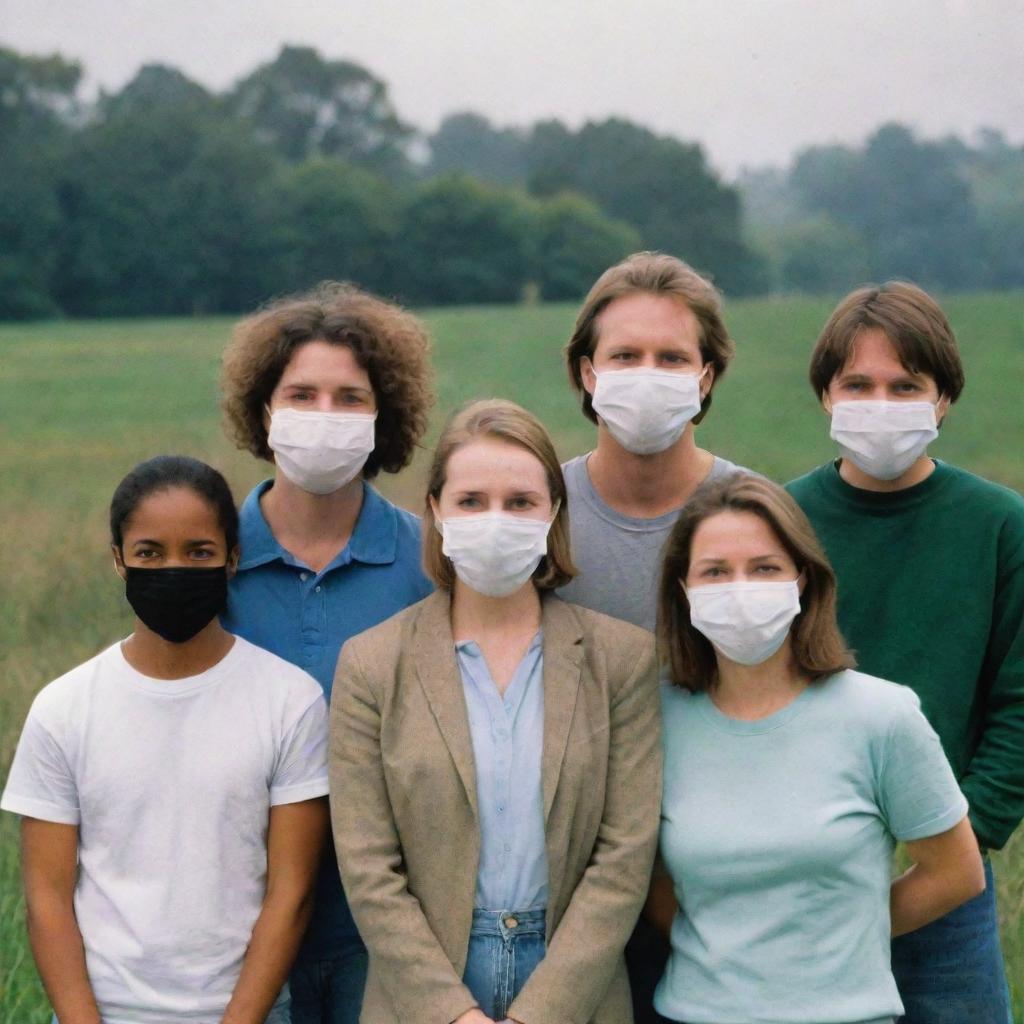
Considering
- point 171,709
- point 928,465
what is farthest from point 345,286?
point 928,465

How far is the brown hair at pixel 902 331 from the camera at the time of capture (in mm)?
3988

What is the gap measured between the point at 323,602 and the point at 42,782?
2.83 ft

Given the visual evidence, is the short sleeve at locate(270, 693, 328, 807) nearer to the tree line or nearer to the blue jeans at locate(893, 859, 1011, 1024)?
the blue jeans at locate(893, 859, 1011, 1024)

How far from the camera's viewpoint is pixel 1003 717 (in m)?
3.84

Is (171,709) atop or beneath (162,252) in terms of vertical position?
beneath

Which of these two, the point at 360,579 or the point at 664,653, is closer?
the point at 664,653

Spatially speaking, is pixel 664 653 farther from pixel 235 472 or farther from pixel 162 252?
pixel 162 252

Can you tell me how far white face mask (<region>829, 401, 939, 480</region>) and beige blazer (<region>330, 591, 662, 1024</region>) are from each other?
0.86m

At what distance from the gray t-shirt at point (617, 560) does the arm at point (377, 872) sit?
737mm

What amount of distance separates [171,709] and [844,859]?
1.69 metres

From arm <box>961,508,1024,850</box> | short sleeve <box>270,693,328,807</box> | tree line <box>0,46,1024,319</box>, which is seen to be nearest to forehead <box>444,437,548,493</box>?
short sleeve <box>270,693,328,807</box>

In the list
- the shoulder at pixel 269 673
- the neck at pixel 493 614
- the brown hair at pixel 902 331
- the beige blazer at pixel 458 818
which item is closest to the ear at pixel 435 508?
the neck at pixel 493 614

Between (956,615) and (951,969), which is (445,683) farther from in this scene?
(951,969)

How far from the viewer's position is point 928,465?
13.4 ft
